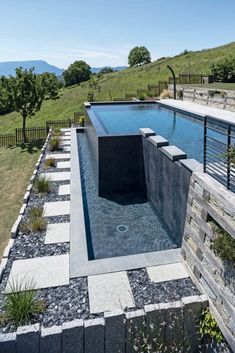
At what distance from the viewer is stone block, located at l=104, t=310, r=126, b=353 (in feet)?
14.0

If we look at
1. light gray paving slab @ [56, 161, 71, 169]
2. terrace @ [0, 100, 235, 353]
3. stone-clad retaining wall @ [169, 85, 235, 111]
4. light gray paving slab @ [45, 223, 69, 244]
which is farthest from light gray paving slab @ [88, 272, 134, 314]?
stone-clad retaining wall @ [169, 85, 235, 111]

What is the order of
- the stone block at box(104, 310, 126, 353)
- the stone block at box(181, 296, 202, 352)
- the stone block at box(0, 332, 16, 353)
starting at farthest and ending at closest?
the stone block at box(181, 296, 202, 352) → the stone block at box(104, 310, 126, 353) → the stone block at box(0, 332, 16, 353)

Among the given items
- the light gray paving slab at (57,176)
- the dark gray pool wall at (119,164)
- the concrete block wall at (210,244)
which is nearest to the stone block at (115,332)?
the concrete block wall at (210,244)

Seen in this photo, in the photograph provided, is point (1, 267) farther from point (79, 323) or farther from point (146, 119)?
point (146, 119)

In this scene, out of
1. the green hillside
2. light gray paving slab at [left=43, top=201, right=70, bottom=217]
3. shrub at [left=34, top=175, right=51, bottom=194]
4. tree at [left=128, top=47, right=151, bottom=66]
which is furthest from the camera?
tree at [left=128, top=47, right=151, bottom=66]

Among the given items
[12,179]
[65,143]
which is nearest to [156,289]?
[12,179]

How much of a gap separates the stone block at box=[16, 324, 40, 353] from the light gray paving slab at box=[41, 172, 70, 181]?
635cm

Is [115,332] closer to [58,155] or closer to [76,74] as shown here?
[58,155]

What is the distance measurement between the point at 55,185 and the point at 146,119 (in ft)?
22.9

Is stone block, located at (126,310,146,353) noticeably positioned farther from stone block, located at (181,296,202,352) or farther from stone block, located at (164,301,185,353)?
stone block, located at (181,296,202,352)

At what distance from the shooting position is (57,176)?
10.3 meters

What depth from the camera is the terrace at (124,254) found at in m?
4.29

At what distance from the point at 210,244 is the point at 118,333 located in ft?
6.39

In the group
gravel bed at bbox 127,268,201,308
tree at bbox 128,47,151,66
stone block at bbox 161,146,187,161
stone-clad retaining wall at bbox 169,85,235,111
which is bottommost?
gravel bed at bbox 127,268,201,308
